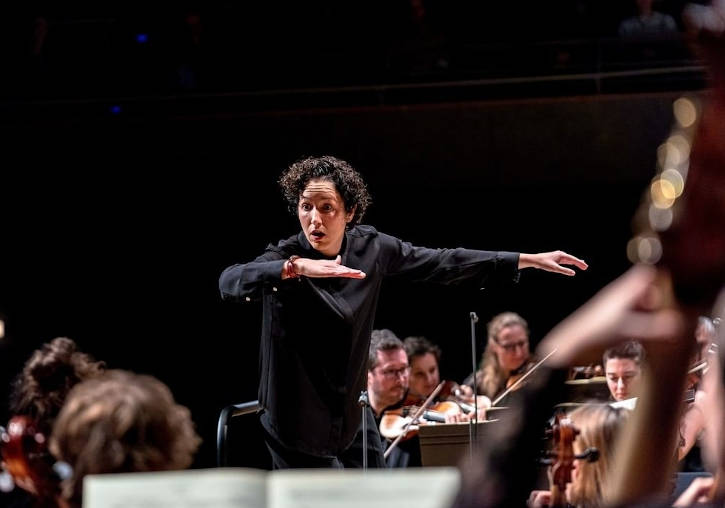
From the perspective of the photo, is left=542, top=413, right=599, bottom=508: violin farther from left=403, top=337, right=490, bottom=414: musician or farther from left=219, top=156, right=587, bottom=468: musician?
left=403, top=337, right=490, bottom=414: musician

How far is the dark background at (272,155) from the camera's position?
→ 697 cm

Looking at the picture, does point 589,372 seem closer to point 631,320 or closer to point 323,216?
point 323,216

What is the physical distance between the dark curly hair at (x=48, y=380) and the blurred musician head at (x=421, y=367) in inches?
115

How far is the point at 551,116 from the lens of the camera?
6.99 meters

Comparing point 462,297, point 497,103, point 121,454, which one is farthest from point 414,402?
point 121,454

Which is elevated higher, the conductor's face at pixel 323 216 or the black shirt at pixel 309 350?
the conductor's face at pixel 323 216

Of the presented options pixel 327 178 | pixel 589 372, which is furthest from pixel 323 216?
pixel 589 372

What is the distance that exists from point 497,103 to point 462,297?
1.46 meters

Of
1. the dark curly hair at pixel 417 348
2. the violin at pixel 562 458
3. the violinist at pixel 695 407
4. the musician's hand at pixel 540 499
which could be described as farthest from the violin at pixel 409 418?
the violin at pixel 562 458

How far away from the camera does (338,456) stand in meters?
3.41

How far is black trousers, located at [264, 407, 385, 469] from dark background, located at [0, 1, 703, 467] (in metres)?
3.70

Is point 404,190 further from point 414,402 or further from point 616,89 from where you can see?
point 414,402

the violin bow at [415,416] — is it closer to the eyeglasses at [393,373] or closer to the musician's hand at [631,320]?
the eyeglasses at [393,373]

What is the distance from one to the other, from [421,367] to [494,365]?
49cm
